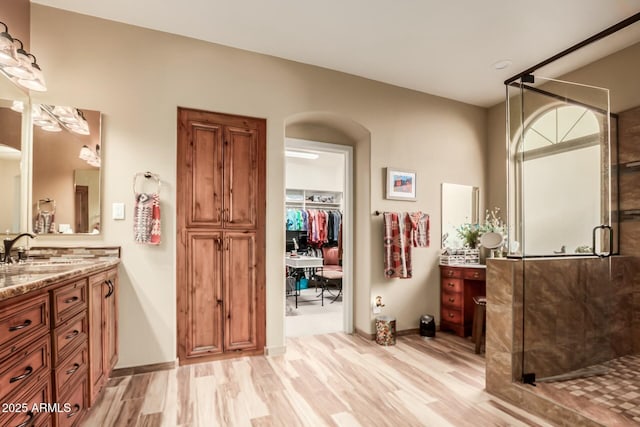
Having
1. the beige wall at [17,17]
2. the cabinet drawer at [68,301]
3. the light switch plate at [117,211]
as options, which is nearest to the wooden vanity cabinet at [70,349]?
the cabinet drawer at [68,301]

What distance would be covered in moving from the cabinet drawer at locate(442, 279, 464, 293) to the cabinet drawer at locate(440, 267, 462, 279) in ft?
0.19

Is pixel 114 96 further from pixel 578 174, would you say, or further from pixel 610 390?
pixel 610 390

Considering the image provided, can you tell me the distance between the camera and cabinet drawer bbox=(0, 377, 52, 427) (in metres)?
1.08

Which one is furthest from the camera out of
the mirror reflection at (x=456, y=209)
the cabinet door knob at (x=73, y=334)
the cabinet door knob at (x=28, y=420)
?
the mirror reflection at (x=456, y=209)

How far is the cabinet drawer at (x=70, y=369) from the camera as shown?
4.71 ft

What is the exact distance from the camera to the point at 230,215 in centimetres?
299

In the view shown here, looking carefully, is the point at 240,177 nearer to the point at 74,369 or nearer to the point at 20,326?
the point at 74,369

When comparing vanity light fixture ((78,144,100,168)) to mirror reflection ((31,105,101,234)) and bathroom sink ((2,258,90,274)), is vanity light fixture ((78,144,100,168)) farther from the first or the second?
bathroom sink ((2,258,90,274))

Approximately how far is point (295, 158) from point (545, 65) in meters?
4.88

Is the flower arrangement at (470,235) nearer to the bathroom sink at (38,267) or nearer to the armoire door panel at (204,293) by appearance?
the armoire door panel at (204,293)

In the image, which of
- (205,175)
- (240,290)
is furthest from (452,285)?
(205,175)

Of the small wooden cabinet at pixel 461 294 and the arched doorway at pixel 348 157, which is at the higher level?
the arched doorway at pixel 348 157

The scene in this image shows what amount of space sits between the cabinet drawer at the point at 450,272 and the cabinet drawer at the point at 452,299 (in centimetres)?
21

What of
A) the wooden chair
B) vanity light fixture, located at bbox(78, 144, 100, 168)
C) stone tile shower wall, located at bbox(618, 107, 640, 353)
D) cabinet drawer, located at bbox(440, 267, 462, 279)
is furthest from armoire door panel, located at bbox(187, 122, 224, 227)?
stone tile shower wall, located at bbox(618, 107, 640, 353)
